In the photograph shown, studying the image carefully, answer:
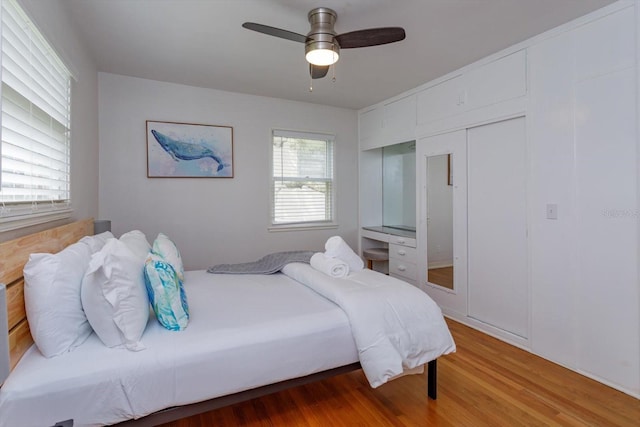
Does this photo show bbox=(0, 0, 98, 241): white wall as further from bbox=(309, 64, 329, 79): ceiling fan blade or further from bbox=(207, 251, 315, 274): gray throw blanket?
bbox=(309, 64, 329, 79): ceiling fan blade

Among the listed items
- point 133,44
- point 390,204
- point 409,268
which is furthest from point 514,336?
point 133,44

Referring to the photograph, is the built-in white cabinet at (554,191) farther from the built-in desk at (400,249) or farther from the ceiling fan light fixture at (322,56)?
the ceiling fan light fixture at (322,56)

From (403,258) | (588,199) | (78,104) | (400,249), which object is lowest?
(403,258)

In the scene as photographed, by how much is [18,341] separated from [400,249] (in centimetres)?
350

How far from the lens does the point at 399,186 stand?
15.1ft

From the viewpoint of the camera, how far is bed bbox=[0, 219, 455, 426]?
4.04 feet

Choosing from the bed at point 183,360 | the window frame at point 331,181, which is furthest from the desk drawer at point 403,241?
the bed at point 183,360

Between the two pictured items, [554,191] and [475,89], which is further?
[475,89]

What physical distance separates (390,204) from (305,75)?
2.28 metres

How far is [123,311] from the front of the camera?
1417 millimetres

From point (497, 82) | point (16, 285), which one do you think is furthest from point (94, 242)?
point (497, 82)

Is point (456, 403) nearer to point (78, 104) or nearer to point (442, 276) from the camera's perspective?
point (442, 276)

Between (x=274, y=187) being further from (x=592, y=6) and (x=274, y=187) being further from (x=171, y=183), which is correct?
(x=592, y=6)

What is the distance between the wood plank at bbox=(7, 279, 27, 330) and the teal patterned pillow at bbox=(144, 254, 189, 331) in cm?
46
